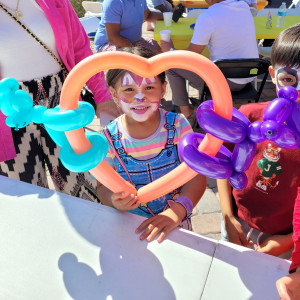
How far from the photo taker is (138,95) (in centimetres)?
102

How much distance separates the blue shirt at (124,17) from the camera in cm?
275

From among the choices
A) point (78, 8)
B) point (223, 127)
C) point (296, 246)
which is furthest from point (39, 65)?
point (78, 8)

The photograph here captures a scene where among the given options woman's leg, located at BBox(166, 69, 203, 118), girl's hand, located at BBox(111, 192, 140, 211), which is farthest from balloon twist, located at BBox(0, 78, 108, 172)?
woman's leg, located at BBox(166, 69, 203, 118)

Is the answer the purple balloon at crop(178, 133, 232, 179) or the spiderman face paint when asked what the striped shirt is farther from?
the purple balloon at crop(178, 133, 232, 179)

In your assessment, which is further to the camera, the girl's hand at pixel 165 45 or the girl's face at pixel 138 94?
the girl's hand at pixel 165 45

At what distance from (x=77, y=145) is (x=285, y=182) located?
0.75m

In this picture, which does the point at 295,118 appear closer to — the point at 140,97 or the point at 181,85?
the point at 140,97

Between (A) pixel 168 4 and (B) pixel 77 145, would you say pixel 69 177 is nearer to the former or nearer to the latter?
(B) pixel 77 145

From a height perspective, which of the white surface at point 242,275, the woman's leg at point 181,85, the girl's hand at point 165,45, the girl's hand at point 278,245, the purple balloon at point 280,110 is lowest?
the woman's leg at point 181,85

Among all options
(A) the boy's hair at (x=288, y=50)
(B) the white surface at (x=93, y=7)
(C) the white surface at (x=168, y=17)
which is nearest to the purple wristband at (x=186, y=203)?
(A) the boy's hair at (x=288, y=50)

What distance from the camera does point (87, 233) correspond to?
0.94m

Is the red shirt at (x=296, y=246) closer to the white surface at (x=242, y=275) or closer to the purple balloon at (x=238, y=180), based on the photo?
the white surface at (x=242, y=275)

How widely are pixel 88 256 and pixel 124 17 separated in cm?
247

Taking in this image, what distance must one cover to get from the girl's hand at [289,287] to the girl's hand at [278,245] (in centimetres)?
38
